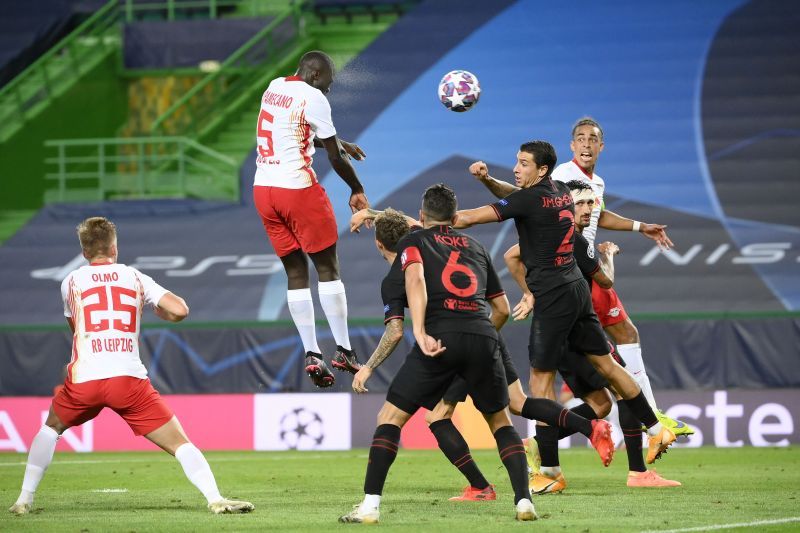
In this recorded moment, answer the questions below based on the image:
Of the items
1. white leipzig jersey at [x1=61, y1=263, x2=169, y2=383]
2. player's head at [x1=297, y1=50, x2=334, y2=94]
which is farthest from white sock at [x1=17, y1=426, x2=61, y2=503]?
player's head at [x1=297, y1=50, x2=334, y2=94]

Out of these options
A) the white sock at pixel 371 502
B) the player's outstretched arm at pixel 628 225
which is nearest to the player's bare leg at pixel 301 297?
the white sock at pixel 371 502

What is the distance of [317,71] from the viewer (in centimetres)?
984

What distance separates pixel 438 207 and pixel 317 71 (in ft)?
7.66

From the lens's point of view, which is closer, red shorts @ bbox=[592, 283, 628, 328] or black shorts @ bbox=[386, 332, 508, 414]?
black shorts @ bbox=[386, 332, 508, 414]

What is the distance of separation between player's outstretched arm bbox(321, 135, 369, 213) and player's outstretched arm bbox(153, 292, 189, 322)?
6.28 ft

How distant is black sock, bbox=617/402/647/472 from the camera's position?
1049 centimetres

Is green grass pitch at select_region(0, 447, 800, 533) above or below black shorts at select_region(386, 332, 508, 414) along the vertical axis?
below

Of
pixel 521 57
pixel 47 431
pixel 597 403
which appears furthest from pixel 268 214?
pixel 521 57

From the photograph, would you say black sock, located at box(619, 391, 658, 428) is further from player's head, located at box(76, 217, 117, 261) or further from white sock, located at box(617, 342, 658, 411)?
player's head, located at box(76, 217, 117, 261)

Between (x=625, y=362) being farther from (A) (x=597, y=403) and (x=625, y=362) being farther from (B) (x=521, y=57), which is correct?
(B) (x=521, y=57)

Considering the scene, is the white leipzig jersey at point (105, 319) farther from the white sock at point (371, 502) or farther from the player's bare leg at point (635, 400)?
the player's bare leg at point (635, 400)

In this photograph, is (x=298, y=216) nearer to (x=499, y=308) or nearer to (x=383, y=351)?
(x=383, y=351)

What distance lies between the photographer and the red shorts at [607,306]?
1131 centimetres

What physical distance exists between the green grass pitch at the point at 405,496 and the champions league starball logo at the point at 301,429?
244 cm
